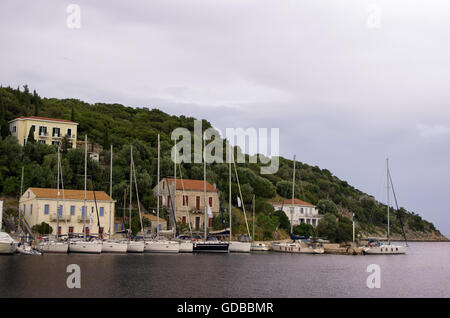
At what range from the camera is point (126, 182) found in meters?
75.1

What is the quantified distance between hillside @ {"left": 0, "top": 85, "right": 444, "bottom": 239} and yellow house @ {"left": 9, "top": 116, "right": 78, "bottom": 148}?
7.24 feet

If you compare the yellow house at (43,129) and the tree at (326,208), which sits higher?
the yellow house at (43,129)

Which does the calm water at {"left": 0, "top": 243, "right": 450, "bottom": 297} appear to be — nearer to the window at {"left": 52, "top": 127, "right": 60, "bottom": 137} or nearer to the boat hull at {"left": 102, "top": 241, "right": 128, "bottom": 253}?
the boat hull at {"left": 102, "top": 241, "right": 128, "bottom": 253}

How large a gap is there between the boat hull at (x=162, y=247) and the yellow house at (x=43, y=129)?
3126 cm

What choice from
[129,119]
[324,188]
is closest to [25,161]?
[129,119]

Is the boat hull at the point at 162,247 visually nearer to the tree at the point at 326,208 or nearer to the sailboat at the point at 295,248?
the sailboat at the point at 295,248

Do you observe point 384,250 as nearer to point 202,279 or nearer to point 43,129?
point 202,279

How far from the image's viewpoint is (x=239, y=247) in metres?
63.0

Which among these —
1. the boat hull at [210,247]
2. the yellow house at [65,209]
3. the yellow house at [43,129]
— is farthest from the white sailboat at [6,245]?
the yellow house at [43,129]

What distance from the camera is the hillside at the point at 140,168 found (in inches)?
2837

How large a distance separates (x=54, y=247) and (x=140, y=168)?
28457 mm

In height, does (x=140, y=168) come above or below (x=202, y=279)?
above

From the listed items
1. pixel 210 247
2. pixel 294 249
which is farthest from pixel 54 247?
pixel 294 249
